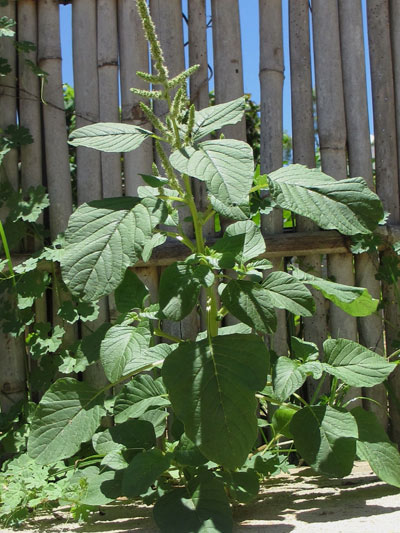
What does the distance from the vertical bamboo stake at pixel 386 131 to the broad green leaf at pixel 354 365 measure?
3.36 ft

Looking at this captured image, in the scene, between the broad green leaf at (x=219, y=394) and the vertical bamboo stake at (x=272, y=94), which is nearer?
the broad green leaf at (x=219, y=394)

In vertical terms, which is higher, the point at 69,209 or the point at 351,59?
the point at 351,59

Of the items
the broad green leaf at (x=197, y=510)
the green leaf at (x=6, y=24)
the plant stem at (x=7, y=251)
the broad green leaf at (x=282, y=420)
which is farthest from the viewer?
the green leaf at (x=6, y=24)

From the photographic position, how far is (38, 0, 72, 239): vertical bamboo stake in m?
3.07

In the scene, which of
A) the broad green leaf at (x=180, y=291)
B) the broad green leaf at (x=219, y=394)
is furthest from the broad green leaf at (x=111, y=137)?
the broad green leaf at (x=219, y=394)

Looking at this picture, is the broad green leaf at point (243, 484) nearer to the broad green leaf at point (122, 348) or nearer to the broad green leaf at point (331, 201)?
the broad green leaf at point (122, 348)

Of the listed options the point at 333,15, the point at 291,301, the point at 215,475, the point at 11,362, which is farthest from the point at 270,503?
the point at 333,15

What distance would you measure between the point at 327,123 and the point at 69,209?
4.23 ft

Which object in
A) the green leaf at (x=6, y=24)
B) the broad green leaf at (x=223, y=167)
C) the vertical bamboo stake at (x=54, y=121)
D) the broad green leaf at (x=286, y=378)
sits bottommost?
the broad green leaf at (x=286, y=378)

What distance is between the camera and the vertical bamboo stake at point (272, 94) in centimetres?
304

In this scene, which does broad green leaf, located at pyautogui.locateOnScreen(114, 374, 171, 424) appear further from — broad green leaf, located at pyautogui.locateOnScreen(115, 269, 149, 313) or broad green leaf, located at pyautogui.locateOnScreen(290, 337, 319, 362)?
broad green leaf, located at pyautogui.locateOnScreen(290, 337, 319, 362)

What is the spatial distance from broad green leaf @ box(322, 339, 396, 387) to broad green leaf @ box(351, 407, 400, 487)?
18 cm

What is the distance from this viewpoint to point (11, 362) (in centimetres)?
302

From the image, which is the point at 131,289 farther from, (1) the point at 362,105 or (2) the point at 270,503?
(1) the point at 362,105
